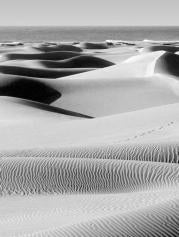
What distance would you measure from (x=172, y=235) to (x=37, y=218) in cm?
167

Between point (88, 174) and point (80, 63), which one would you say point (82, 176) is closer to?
point (88, 174)

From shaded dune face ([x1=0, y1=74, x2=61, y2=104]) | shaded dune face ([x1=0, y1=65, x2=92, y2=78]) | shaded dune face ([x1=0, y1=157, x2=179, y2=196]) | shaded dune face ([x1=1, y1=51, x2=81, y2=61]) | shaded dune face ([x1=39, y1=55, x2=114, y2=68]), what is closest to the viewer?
shaded dune face ([x1=0, y1=157, x2=179, y2=196])

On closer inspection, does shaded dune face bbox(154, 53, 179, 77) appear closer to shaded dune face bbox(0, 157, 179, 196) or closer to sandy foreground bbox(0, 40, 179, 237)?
sandy foreground bbox(0, 40, 179, 237)

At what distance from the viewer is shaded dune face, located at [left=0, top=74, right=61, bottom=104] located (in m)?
20.0

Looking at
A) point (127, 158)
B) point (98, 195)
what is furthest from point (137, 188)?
point (127, 158)

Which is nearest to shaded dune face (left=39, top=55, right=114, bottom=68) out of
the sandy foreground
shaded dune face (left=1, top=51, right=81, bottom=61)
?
shaded dune face (left=1, top=51, right=81, bottom=61)

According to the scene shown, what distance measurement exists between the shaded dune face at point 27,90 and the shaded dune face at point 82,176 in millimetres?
13102

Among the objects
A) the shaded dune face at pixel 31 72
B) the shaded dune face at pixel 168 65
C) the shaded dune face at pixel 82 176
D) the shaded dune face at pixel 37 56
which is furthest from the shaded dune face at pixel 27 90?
the shaded dune face at pixel 37 56

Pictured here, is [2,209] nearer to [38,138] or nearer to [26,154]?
→ [26,154]

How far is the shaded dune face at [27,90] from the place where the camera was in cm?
1997

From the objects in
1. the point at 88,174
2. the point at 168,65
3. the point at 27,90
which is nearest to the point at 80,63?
the point at 168,65

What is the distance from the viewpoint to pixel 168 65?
958 inches

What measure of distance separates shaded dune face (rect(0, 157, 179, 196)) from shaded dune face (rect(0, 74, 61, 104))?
13102mm

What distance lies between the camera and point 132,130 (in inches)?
407
